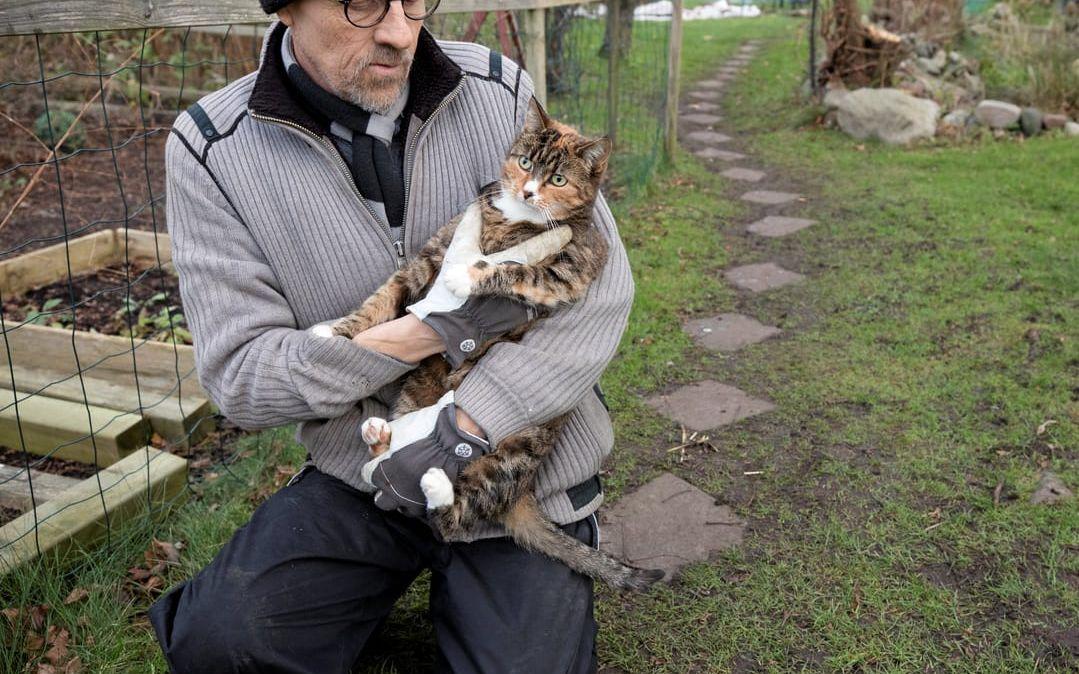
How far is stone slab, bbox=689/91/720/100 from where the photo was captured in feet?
39.0

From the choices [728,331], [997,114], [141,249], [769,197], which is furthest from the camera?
[997,114]

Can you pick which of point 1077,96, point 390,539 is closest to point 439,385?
point 390,539

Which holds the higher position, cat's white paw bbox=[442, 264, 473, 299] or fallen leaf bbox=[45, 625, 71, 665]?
cat's white paw bbox=[442, 264, 473, 299]

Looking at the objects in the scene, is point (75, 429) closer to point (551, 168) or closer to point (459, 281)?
point (459, 281)

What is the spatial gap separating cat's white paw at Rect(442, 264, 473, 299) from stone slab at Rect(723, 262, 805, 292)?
11.4 feet

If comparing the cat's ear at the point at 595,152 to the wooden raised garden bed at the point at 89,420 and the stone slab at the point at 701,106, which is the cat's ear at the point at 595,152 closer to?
the wooden raised garden bed at the point at 89,420

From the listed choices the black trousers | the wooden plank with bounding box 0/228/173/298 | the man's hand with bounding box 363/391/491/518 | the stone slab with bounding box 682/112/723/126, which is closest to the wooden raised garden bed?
the wooden plank with bounding box 0/228/173/298

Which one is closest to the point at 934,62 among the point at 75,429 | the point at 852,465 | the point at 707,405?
the point at 707,405

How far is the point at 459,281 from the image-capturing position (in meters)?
2.31

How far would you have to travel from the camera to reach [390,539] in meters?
2.40

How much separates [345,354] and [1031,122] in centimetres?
Result: 870

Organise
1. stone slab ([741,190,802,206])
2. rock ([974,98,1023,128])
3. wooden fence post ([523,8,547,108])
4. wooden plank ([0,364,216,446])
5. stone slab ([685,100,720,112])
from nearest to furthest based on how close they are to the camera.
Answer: wooden plank ([0,364,216,446]) < wooden fence post ([523,8,547,108]) < stone slab ([741,190,802,206]) < rock ([974,98,1023,128]) < stone slab ([685,100,720,112])

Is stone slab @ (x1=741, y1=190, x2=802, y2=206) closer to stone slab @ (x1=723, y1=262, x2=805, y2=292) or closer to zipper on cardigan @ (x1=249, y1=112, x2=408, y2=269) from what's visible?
stone slab @ (x1=723, y1=262, x2=805, y2=292)

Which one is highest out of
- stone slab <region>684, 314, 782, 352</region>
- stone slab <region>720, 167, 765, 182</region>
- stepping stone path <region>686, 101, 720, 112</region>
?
stepping stone path <region>686, 101, 720, 112</region>
